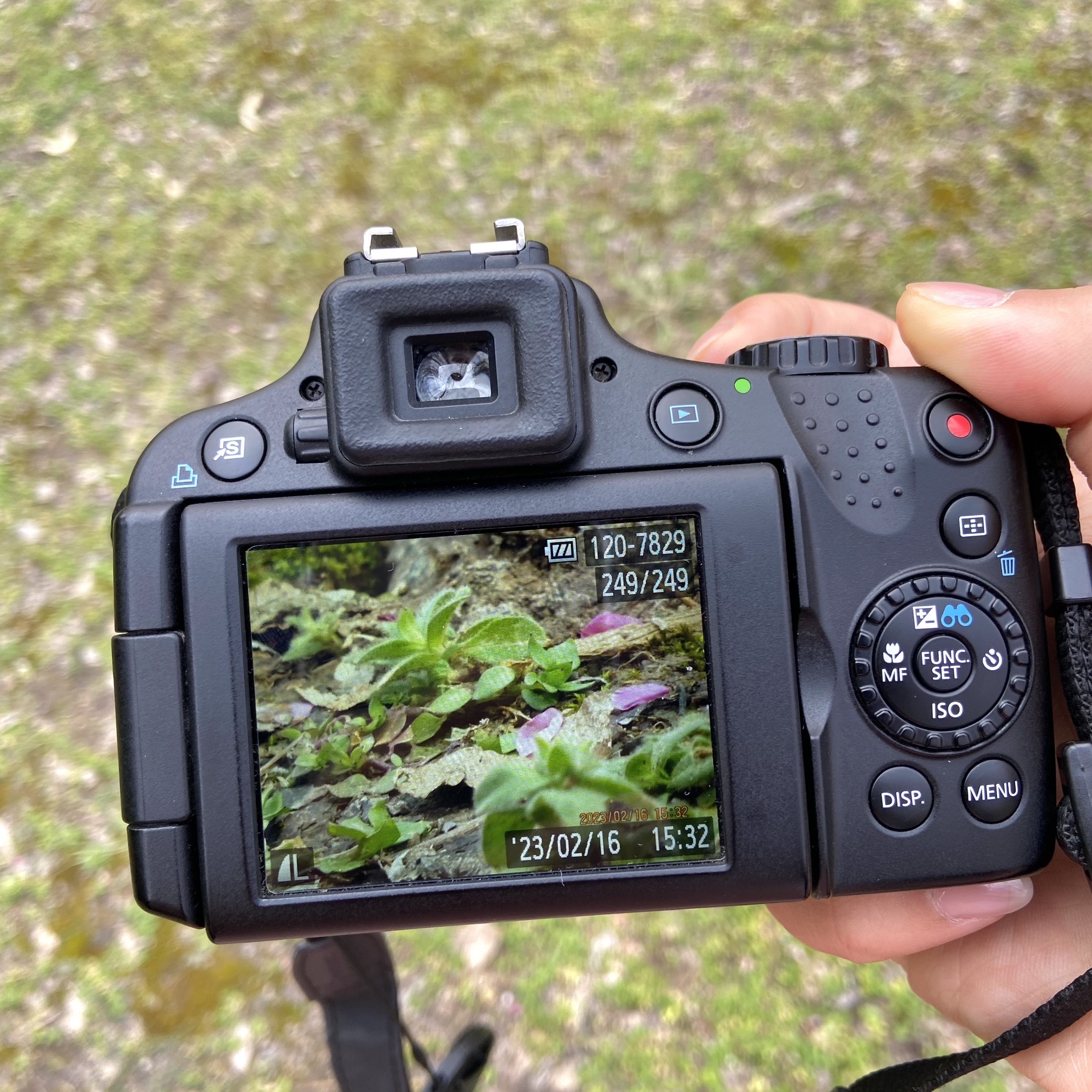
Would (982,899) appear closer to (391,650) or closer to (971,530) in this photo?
(971,530)

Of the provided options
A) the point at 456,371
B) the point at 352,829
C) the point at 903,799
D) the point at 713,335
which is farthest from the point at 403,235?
the point at 903,799

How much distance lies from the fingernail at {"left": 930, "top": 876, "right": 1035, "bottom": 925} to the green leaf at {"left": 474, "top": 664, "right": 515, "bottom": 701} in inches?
20.7

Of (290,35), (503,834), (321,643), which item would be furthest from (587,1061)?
(290,35)

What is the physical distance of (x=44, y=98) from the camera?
221 cm

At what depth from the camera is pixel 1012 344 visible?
3.50 feet

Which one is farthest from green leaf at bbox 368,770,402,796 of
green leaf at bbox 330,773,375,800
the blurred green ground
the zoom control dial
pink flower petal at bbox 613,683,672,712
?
the blurred green ground

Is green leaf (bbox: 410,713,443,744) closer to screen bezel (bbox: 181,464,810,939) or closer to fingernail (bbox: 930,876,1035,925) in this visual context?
screen bezel (bbox: 181,464,810,939)

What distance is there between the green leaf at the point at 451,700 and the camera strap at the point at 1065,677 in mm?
591

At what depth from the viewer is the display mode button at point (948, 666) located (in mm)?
990

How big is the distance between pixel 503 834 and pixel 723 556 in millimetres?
355

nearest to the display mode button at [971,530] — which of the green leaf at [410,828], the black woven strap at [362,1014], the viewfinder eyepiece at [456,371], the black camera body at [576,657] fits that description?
the black camera body at [576,657]

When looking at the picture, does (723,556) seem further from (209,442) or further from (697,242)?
(697,242)

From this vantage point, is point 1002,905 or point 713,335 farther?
point 713,335

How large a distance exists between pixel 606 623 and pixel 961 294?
56 centimetres
